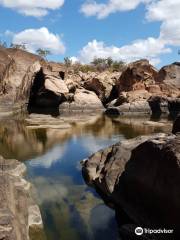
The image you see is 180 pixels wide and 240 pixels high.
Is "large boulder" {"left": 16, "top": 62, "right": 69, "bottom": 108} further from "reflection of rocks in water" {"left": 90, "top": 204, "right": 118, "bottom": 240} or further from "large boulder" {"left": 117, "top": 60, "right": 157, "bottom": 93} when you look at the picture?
"reflection of rocks in water" {"left": 90, "top": 204, "right": 118, "bottom": 240}

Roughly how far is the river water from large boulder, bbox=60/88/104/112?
13.1 feet

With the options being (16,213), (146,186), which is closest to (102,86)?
(146,186)

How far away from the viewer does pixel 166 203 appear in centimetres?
793

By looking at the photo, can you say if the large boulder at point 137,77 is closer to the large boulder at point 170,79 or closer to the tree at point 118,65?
the large boulder at point 170,79

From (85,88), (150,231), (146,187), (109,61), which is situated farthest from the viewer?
(109,61)

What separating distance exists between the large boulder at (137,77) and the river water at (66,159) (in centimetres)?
906

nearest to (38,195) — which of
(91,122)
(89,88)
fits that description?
(91,122)

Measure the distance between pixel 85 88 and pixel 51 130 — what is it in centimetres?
1949

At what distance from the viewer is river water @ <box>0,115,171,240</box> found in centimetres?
942

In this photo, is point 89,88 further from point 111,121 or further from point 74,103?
point 111,121

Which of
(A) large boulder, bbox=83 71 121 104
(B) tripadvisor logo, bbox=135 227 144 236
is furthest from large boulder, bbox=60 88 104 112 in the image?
(B) tripadvisor logo, bbox=135 227 144 236

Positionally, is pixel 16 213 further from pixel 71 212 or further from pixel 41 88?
pixel 41 88

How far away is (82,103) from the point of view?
3653 centimetres

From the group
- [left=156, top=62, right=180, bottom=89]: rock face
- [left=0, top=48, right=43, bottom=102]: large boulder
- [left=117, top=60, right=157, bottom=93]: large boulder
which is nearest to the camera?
[left=0, top=48, right=43, bottom=102]: large boulder
